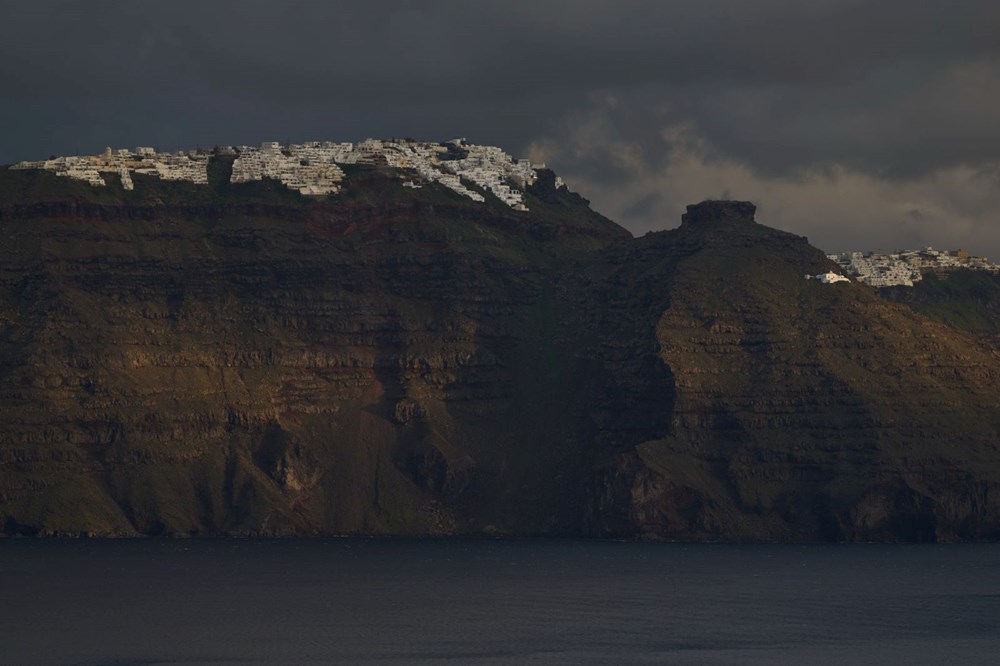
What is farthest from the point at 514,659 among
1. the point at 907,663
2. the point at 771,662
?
the point at 907,663

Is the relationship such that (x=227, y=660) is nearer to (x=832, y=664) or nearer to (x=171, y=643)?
(x=171, y=643)

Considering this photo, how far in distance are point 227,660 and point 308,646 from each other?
11.5 metres

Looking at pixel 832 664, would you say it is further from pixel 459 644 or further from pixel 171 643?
pixel 171 643

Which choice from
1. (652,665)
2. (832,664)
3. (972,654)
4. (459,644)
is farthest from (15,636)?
(972,654)

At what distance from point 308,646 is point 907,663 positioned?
53908 millimetres

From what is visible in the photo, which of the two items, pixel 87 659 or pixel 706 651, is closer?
pixel 87 659

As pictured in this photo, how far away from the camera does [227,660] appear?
187000mm

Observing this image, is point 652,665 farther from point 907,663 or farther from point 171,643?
point 171,643

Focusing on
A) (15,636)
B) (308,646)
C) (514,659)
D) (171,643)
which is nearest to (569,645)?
(514,659)

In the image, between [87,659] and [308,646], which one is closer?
[87,659]

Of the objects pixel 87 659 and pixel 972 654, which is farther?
pixel 972 654

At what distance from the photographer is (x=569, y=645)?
199625mm

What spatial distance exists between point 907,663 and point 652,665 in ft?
75.7

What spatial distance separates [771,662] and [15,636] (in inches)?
2706
